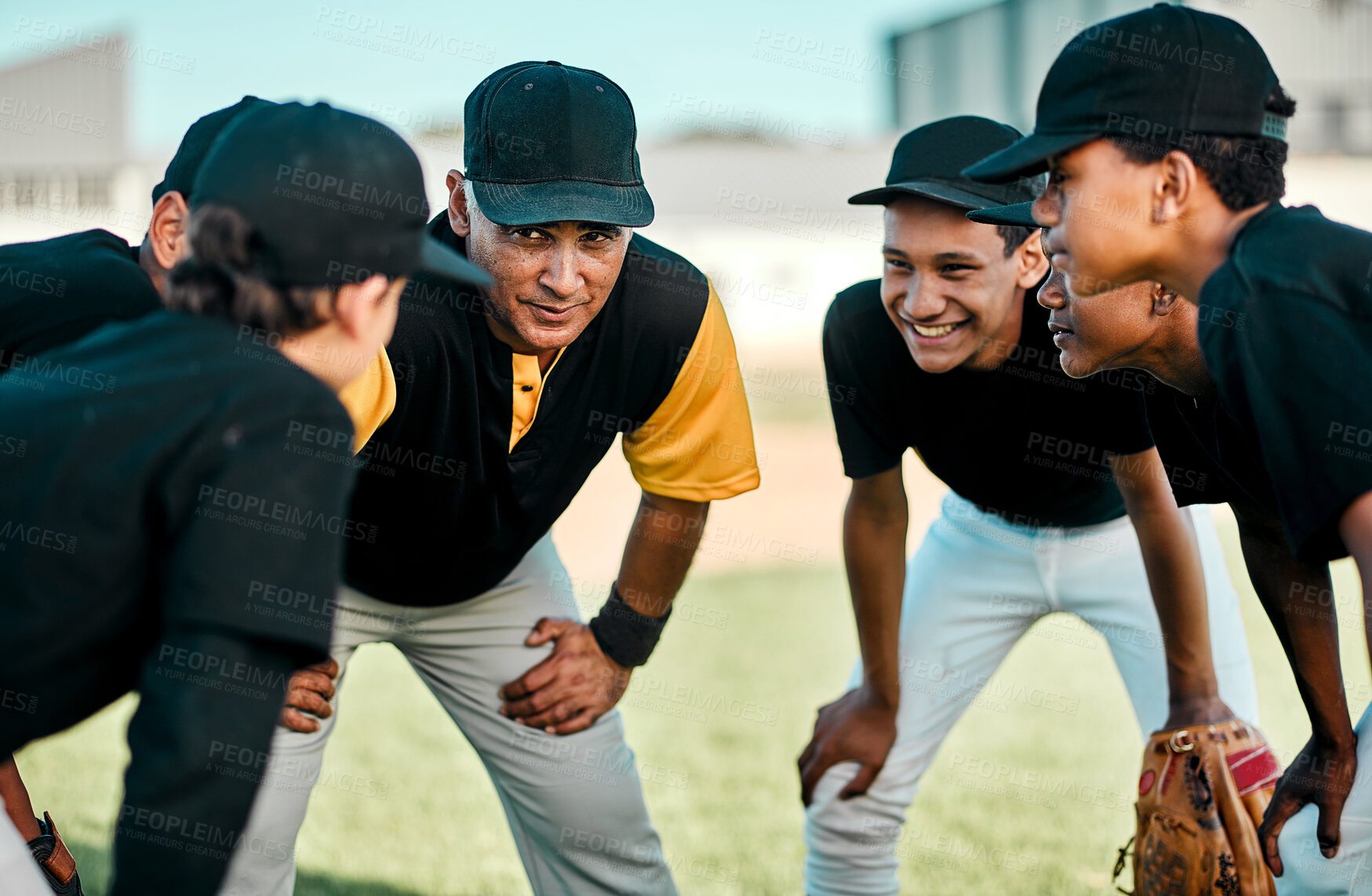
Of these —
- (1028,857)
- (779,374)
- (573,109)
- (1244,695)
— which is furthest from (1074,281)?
(779,374)

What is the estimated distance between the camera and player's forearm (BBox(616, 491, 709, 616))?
3531 mm

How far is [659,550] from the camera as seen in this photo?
140 inches

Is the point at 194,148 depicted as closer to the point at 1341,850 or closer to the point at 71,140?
the point at 1341,850


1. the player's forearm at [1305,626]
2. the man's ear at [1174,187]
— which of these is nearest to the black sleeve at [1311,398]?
the man's ear at [1174,187]

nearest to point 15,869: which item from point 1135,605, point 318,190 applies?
point 318,190

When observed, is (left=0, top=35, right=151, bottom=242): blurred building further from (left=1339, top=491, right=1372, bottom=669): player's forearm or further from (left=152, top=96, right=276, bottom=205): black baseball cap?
(left=1339, top=491, right=1372, bottom=669): player's forearm

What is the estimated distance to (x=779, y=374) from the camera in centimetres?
2052

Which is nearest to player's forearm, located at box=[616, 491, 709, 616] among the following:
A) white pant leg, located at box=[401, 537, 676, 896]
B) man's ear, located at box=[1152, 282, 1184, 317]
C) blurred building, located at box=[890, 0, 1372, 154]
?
white pant leg, located at box=[401, 537, 676, 896]

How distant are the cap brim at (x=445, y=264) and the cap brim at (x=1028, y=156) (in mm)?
995

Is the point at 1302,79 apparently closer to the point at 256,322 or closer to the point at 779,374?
the point at 779,374

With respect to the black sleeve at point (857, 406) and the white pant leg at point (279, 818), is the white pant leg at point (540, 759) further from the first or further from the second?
the black sleeve at point (857, 406)

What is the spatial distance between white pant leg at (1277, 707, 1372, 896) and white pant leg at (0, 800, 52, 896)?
250 cm

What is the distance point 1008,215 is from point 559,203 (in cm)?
107

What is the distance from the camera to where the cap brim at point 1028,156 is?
87.7 inches
